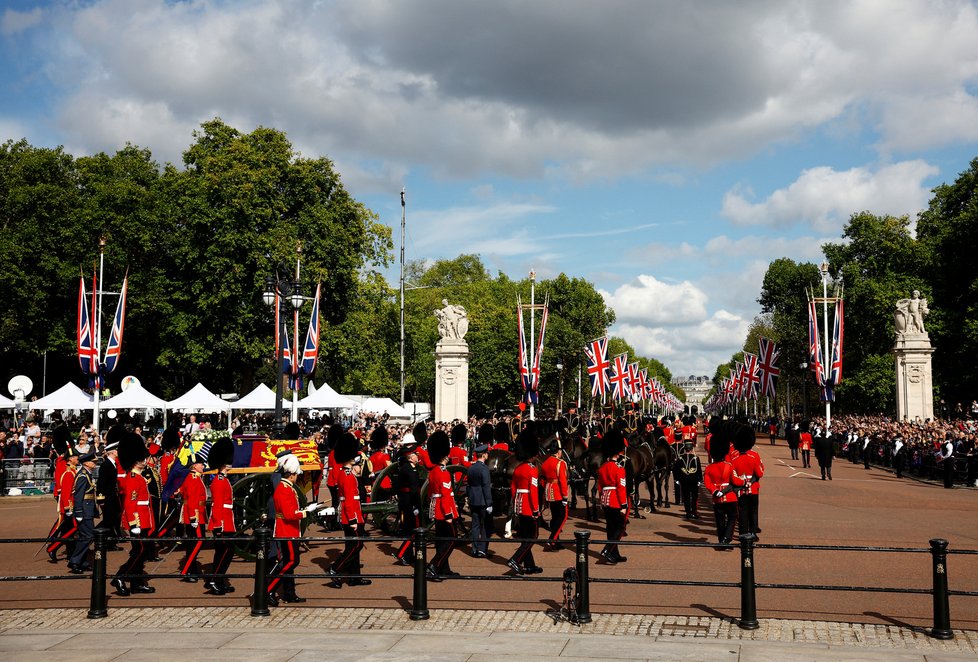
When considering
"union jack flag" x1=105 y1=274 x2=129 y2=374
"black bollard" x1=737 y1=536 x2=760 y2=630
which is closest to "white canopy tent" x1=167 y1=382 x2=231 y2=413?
"union jack flag" x1=105 y1=274 x2=129 y2=374

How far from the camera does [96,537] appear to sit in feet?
31.3

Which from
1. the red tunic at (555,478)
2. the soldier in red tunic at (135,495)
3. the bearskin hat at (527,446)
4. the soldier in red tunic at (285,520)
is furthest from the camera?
the red tunic at (555,478)

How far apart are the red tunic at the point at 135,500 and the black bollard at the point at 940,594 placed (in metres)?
9.28

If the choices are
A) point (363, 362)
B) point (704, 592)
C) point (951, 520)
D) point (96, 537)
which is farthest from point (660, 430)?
point (363, 362)

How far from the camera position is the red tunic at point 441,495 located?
1243 cm

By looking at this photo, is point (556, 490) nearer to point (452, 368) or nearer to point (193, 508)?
point (193, 508)

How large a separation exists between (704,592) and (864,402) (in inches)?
1901

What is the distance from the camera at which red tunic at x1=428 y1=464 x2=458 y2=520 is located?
12430 millimetres

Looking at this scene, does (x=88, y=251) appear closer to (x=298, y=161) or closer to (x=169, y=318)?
(x=169, y=318)

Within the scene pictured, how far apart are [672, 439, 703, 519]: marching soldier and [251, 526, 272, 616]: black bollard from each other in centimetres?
1107

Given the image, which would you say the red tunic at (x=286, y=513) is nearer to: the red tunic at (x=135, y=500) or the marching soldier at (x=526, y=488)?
the red tunic at (x=135, y=500)

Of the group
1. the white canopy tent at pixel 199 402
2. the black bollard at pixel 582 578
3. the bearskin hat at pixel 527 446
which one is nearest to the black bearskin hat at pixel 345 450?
the bearskin hat at pixel 527 446

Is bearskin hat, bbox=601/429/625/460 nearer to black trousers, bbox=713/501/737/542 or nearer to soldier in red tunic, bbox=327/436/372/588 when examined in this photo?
black trousers, bbox=713/501/737/542

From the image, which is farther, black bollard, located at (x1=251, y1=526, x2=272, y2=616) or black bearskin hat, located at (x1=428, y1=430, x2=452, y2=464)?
black bearskin hat, located at (x1=428, y1=430, x2=452, y2=464)
